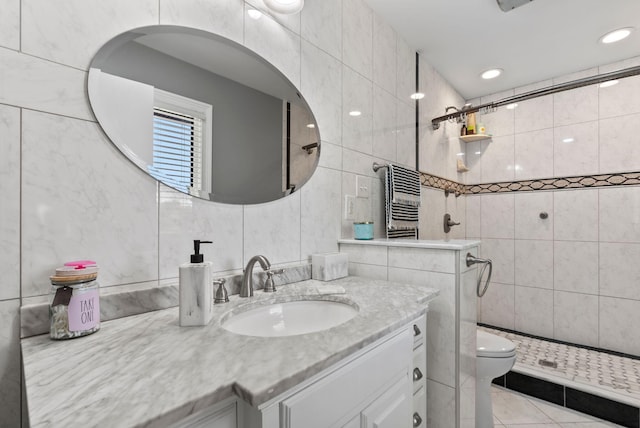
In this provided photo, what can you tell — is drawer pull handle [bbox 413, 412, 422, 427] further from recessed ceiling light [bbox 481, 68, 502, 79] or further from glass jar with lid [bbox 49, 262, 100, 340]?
recessed ceiling light [bbox 481, 68, 502, 79]

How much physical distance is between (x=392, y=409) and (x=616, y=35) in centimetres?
299

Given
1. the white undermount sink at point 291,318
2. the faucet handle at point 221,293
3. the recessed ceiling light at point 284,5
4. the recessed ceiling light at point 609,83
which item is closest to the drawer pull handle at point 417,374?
the white undermount sink at point 291,318

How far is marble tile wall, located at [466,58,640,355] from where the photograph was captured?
238 cm

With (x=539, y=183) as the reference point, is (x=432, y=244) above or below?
below

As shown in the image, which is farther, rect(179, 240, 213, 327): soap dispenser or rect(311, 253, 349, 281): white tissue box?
rect(311, 253, 349, 281): white tissue box

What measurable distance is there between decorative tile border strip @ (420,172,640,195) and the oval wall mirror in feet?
5.04

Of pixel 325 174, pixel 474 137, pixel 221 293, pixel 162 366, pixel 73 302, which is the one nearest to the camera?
pixel 162 366

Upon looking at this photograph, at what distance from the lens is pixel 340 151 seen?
5.38ft

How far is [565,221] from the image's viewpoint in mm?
2641

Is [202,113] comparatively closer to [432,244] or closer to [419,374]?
[432,244]

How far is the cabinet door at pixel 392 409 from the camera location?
2.50 feet

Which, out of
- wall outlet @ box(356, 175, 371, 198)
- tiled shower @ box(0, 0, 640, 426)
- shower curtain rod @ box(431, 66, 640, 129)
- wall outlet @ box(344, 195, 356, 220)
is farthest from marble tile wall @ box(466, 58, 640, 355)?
wall outlet @ box(344, 195, 356, 220)

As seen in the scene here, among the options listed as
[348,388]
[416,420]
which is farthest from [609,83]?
[348,388]

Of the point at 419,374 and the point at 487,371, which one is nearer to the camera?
the point at 419,374
